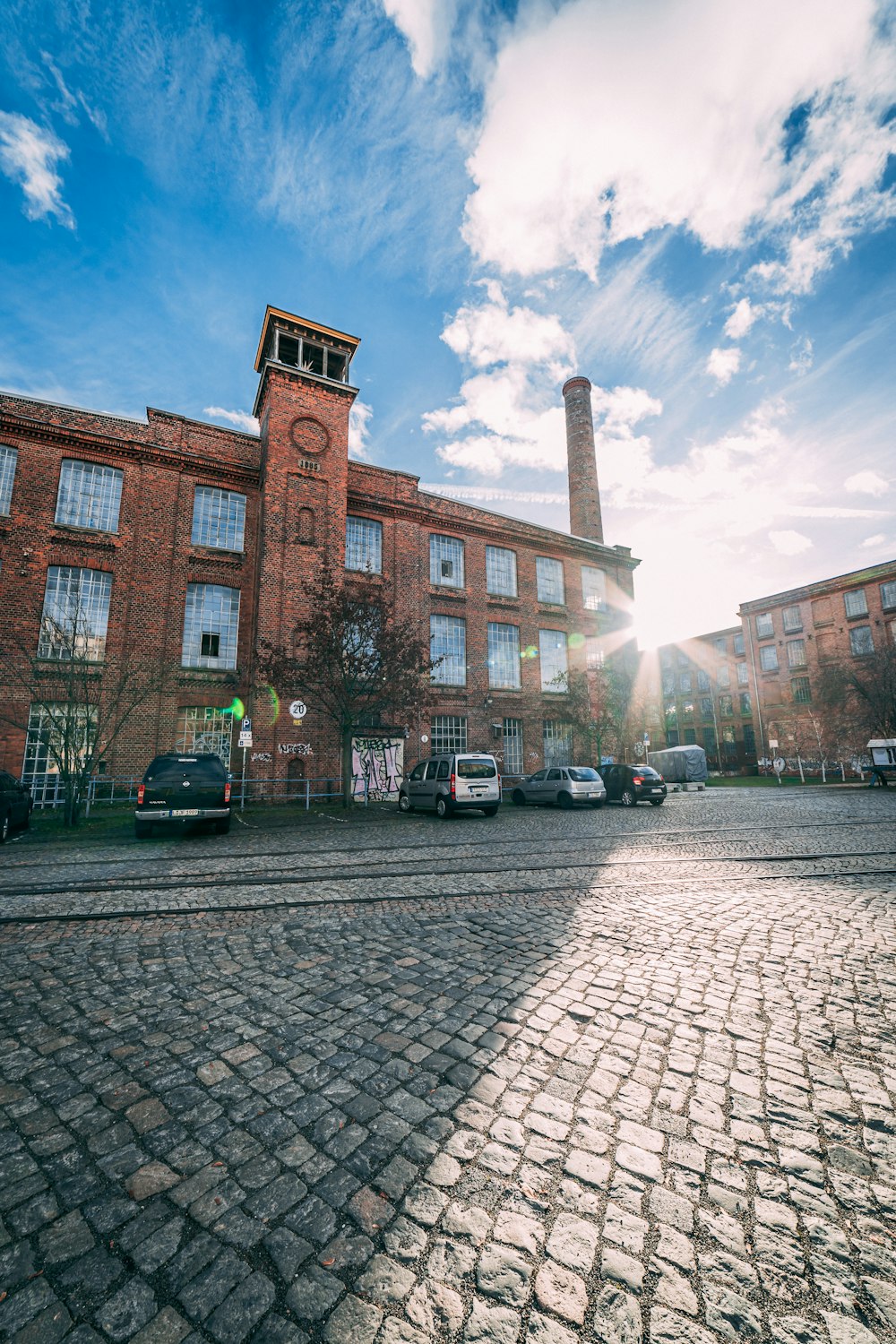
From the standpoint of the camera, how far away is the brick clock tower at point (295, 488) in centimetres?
1878

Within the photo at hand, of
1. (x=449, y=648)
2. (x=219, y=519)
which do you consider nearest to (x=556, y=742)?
(x=449, y=648)

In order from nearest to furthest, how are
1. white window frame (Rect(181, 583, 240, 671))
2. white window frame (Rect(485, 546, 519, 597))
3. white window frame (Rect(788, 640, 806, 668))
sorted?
white window frame (Rect(181, 583, 240, 671))
white window frame (Rect(485, 546, 519, 597))
white window frame (Rect(788, 640, 806, 668))

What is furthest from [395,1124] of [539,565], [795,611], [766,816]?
[795,611]

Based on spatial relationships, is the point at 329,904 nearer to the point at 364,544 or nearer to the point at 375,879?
the point at 375,879

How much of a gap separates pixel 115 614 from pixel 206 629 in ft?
9.00

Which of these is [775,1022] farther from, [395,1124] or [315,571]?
[315,571]

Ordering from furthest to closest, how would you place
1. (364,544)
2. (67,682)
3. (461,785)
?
(364,544)
(67,682)
(461,785)

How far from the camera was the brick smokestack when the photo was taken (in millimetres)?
31266

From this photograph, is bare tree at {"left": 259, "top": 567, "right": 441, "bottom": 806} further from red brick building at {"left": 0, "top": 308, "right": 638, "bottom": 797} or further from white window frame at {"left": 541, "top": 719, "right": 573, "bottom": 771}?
white window frame at {"left": 541, "top": 719, "right": 573, "bottom": 771}

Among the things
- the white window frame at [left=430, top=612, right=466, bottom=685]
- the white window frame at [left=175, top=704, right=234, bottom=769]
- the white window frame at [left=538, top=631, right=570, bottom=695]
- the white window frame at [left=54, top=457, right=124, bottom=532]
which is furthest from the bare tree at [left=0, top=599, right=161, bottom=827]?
the white window frame at [left=538, top=631, right=570, bottom=695]

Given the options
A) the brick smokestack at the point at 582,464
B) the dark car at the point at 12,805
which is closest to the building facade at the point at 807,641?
the brick smokestack at the point at 582,464

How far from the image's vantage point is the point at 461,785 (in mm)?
15148

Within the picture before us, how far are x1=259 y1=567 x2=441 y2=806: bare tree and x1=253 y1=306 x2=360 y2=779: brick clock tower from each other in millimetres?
1245

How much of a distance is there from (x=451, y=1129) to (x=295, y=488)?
67.5ft
